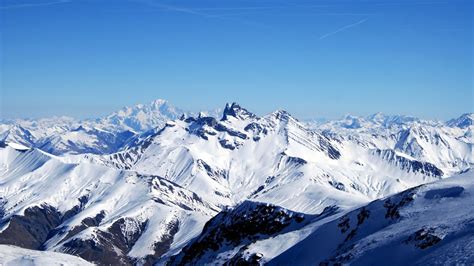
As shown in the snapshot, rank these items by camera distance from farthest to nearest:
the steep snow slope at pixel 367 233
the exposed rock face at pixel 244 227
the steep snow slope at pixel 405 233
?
1. the exposed rock face at pixel 244 227
2. the steep snow slope at pixel 367 233
3. the steep snow slope at pixel 405 233

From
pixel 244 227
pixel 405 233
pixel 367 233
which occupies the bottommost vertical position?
pixel 244 227

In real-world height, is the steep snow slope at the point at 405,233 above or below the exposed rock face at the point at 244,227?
above

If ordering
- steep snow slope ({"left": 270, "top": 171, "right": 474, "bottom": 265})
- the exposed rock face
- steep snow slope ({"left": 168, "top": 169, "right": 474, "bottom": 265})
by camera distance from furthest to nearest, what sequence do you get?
the exposed rock face → steep snow slope ({"left": 168, "top": 169, "right": 474, "bottom": 265}) → steep snow slope ({"left": 270, "top": 171, "right": 474, "bottom": 265})

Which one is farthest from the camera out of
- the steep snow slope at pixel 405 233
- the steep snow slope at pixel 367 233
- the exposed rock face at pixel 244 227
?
the exposed rock face at pixel 244 227

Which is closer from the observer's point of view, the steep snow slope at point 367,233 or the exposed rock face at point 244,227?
the steep snow slope at point 367,233

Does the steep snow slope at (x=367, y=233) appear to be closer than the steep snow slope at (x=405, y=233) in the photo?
No

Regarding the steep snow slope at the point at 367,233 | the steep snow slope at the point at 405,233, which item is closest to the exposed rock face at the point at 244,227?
the steep snow slope at the point at 367,233

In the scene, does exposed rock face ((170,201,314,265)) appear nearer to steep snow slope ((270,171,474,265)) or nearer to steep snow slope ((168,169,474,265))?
steep snow slope ((168,169,474,265))

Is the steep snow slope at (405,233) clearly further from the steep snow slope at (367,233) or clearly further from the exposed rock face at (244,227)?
the exposed rock face at (244,227)

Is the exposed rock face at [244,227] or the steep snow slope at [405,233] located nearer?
the steep snow slope at [405,233]

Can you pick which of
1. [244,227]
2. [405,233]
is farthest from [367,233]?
[244,227]

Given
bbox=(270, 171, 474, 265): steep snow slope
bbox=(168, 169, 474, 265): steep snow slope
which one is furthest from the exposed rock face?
bbox=(270, 171, 474, 265): steep snow slope

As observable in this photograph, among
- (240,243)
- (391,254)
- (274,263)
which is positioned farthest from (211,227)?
(391,254)

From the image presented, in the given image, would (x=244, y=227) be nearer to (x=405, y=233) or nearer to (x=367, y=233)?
(x=367, y=233)
